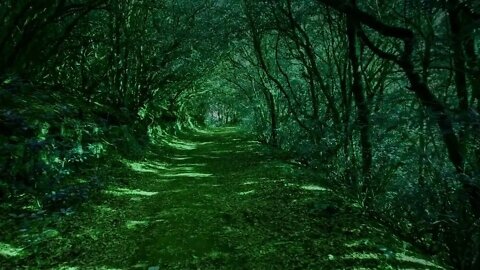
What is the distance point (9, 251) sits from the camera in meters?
6.02

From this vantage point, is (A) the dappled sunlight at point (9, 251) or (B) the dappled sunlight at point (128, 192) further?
(B) the dappled sunlight at point (128, 192)

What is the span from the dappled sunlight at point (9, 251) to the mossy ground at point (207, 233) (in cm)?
1

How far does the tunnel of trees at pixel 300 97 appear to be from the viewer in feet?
19.0

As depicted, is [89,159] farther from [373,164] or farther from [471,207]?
[471,207]

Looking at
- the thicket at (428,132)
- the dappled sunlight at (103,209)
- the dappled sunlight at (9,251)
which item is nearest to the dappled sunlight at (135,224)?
the dappled sunlight at (103,209)

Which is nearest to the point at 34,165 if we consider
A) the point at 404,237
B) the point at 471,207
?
the point at 404,237

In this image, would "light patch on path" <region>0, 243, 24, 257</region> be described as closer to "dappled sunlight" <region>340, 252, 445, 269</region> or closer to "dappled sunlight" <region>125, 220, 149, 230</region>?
"dappled sunlight" <region>125, 220, 149, 230</region>

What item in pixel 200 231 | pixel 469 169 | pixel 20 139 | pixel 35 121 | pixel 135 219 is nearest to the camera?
pixel 469 169

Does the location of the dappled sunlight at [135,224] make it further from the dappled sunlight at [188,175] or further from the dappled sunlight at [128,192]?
the dappled sunlight at [188,175]

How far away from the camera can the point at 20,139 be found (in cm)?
845

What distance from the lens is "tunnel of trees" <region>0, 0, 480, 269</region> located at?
5781mm

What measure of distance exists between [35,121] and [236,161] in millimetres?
8042

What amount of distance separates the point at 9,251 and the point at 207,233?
3.07 meters

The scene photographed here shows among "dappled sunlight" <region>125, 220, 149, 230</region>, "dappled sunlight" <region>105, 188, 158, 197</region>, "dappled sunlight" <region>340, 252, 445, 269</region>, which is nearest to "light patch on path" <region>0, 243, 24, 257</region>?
"dappled sunlight" <region>125, 220, 149, 230</region>
